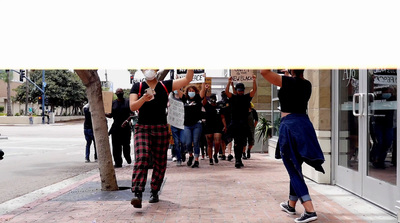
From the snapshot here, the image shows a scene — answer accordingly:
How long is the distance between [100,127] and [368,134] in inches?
150

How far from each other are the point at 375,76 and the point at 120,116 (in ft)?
21.9

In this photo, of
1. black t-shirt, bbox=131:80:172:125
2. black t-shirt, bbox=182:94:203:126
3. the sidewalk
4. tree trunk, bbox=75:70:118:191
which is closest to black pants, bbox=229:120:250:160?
black t-shirt, bbox=182:94:203:126

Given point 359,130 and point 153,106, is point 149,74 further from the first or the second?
point 359,130

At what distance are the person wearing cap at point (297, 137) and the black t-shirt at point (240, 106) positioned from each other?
5.04 m

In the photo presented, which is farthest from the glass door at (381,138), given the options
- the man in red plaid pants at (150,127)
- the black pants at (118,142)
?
the black pants at (118,142)

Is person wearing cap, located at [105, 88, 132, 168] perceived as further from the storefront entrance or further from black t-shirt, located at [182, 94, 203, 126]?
the storefront entrance

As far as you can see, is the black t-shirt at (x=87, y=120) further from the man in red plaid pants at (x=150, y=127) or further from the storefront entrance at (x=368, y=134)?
the storefront entrance at (x=368, y=134)

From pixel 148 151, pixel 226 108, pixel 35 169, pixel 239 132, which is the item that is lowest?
pixel 35 169

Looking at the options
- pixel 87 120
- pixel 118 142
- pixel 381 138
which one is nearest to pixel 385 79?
pixel 381 138

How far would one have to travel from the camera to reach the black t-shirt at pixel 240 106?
32.0 feet

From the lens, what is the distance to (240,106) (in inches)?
388
